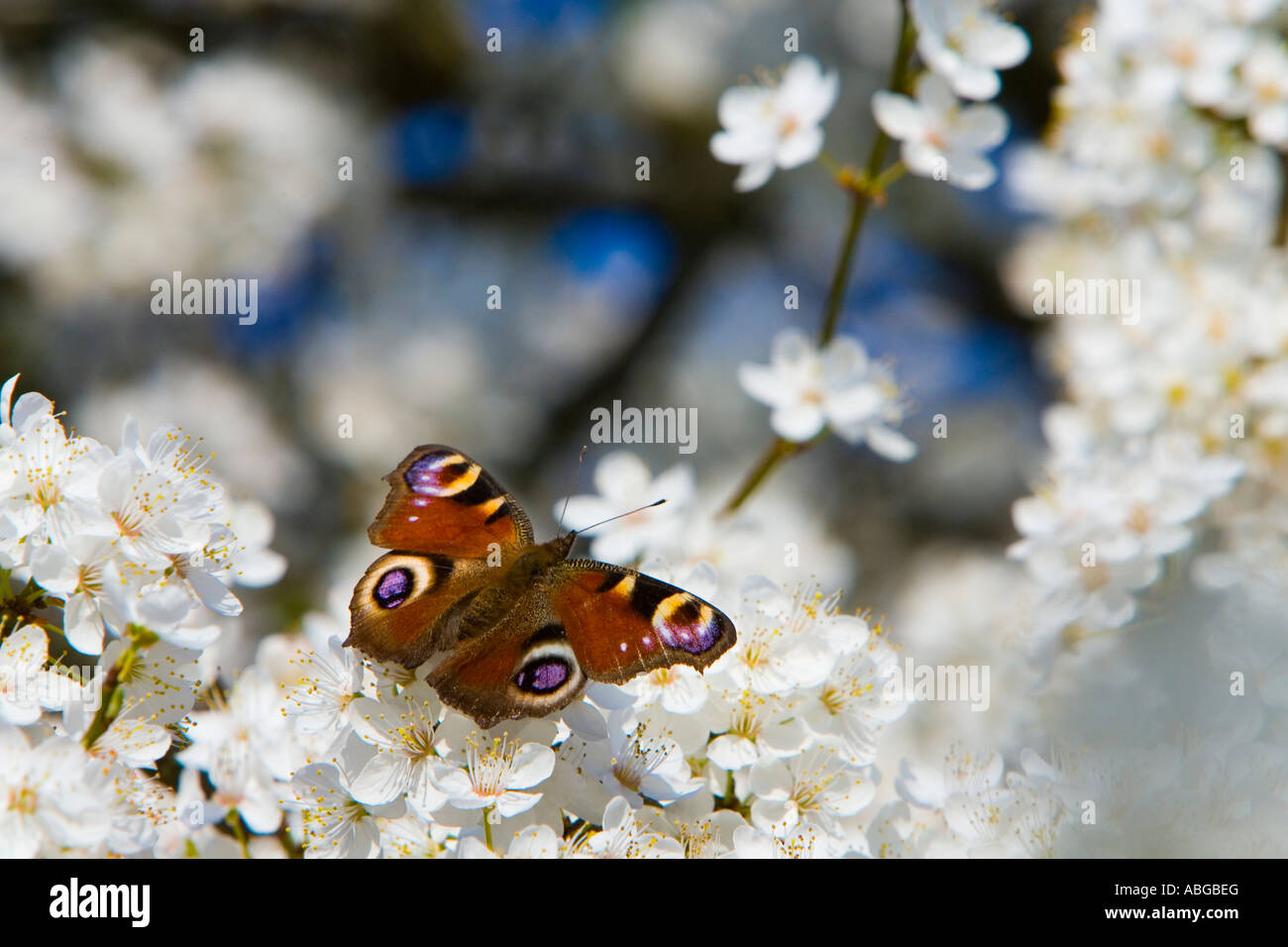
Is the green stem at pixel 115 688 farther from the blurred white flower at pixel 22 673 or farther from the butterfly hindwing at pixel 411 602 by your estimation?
the butterfly hindwing at pixel 411 602

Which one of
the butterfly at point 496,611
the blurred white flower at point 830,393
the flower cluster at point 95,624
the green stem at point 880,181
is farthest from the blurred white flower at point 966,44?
the flower cluster at point 95,624

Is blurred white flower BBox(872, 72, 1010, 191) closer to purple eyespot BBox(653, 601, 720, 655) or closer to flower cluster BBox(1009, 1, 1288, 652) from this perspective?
flower cluster BBox(1009, 1, 1288, 652)

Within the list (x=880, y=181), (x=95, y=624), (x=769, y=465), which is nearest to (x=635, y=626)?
(x=95, y=624)

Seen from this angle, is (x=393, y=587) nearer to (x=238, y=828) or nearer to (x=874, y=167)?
(x=238, y=828)

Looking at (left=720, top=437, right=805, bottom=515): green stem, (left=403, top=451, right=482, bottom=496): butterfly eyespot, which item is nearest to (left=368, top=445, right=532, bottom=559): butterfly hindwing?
(left=403, top=451, right=482, bottom=496): butterfly eyespot

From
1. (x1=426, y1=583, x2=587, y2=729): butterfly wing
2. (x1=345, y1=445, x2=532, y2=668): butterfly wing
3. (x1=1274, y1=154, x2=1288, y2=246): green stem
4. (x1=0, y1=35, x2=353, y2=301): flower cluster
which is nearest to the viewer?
(x1=426, y1=583, x2=587, y2=729): butterfly wing

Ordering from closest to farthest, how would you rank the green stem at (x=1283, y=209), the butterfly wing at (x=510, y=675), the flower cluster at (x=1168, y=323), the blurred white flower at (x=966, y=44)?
the butterfly wing at (x=510, y=675) < the blurred white flower at (x=966, y=44) < the flower cluster at (x=1168, y=323) < the green stem at (x=1283, y=209)
